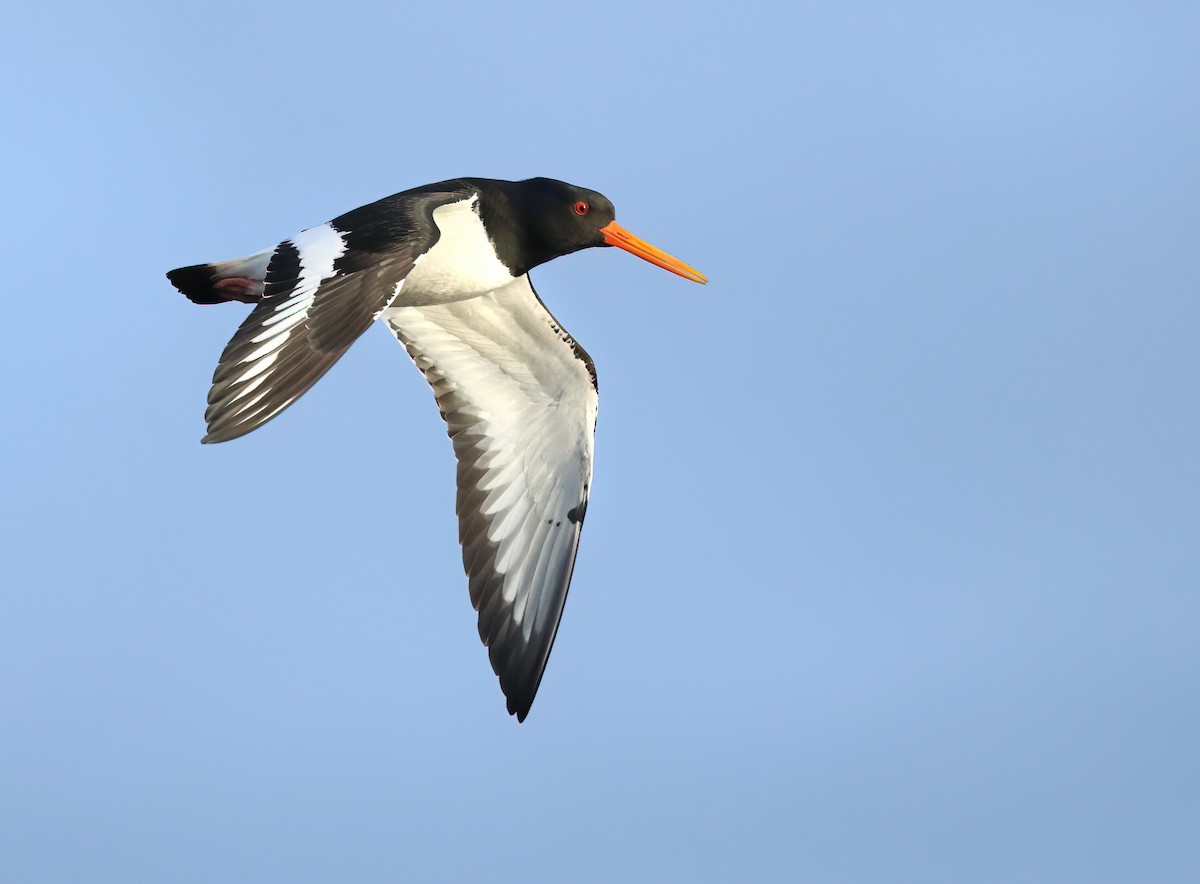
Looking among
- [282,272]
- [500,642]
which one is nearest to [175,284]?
[282,272]

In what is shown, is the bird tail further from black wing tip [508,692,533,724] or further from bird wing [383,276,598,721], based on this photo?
black wing tip [508,692,533,724]

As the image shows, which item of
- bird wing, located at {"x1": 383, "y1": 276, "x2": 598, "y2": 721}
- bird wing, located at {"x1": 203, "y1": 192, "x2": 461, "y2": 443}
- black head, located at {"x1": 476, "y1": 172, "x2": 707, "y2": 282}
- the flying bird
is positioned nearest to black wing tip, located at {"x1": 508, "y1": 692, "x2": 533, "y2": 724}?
the flying bird

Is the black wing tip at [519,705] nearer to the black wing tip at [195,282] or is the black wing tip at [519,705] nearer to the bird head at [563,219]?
the bird head at [563,219]

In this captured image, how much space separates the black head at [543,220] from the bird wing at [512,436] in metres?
0.49

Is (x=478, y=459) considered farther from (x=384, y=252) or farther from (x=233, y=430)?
(x=233, y=430)

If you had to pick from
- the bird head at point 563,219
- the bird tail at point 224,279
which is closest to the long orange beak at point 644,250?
the bird head at point 563,219

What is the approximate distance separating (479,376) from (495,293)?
2.64 ft

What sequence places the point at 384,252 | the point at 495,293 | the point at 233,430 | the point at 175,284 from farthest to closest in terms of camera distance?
the point at 495,293, the point at 175,284, the point at 384,252, the point at 233,430

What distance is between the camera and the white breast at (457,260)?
11938 millimetres

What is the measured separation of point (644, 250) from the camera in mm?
13148

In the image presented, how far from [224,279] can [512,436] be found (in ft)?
9.05

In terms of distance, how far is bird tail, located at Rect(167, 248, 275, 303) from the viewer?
11.8m

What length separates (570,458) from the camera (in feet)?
42.9

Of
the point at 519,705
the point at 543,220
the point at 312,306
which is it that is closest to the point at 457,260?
the point at 543,220
